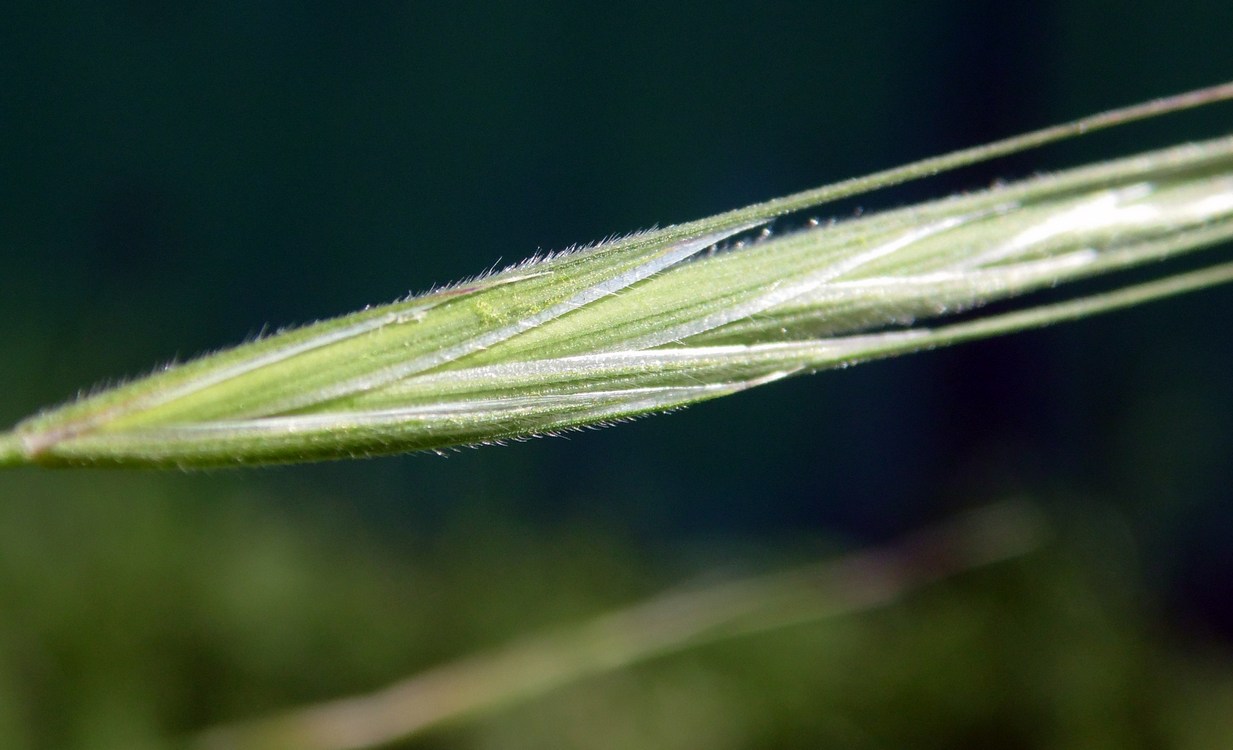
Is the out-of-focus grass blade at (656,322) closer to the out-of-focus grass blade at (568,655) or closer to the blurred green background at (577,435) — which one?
the out-of-focus grass blade at (568,655)

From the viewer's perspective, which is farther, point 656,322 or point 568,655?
point 568,655

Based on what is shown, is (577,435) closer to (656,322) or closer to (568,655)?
(568,655)

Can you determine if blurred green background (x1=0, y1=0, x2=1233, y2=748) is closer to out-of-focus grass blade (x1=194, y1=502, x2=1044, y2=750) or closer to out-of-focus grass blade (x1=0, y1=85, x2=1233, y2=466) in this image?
out-of-focus grass blade (x1=194, y1=502, x2=1044, y2=750)

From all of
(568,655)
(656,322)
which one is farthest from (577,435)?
(656,322)

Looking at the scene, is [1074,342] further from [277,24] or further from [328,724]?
[328,724]

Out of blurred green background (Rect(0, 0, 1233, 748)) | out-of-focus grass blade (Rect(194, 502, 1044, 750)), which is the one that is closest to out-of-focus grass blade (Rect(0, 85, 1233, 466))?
out-of-focus grass blade (Rect(194, 502, 1044, 750))

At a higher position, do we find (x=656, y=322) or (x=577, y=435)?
(x=577, y=435)
